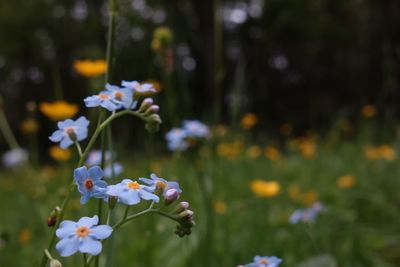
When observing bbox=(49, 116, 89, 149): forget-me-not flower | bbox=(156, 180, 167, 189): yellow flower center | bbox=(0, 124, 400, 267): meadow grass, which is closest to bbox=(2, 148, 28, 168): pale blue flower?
bbox=(0, 124, 400, 267): meadow grass

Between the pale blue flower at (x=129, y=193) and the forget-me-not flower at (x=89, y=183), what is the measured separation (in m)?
0.02

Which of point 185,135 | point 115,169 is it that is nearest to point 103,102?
point 115,169

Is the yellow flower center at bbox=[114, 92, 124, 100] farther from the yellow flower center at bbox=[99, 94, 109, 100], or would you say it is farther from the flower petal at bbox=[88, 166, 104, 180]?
the flower petal at bbox=[88, 166, 104, 180]

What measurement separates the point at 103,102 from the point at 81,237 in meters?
0.22

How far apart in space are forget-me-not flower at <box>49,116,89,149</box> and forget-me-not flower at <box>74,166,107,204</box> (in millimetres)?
148

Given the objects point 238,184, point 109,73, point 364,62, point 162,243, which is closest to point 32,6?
point 364,62

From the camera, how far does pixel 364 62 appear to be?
1079 centimetres

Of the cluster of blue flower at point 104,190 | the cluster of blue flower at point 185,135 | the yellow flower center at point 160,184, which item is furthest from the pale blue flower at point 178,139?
the yellow flower center at point 160,184

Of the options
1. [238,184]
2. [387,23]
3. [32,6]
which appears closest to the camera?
[238,184]

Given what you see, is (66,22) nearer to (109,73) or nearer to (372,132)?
(372,132)

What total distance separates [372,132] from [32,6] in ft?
32.7

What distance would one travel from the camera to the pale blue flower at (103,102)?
2.57 ft

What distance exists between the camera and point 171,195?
78 cm

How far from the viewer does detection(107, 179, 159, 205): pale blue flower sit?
68cm
